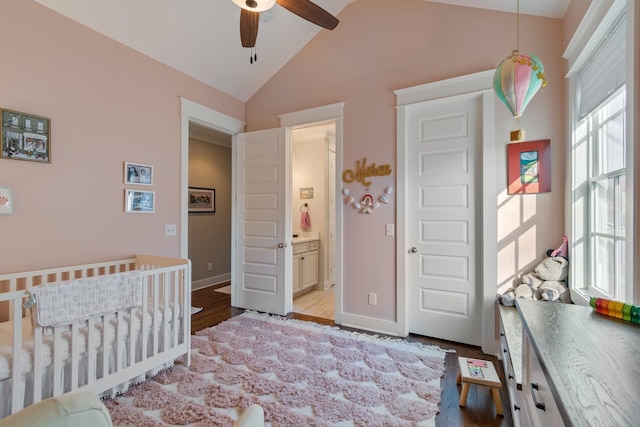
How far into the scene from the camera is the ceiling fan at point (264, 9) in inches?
70.4

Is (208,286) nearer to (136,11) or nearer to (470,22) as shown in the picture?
(136,11)

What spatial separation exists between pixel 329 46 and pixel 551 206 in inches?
107

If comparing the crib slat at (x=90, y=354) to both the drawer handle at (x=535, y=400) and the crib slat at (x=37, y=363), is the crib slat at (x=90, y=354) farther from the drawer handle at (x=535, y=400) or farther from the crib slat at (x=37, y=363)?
the drawer handle at (x=535, y=400)

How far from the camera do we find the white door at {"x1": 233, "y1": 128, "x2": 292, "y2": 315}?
11.4 feet

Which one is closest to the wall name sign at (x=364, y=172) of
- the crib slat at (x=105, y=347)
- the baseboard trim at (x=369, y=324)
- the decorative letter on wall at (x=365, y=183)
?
the decorative letter on wall at (x=365, y=183)

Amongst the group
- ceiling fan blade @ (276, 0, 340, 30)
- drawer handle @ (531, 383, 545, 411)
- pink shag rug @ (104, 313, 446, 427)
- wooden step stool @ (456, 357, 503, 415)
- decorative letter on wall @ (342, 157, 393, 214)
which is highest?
ceiling fan blade @ (276, 0, 340, 30)

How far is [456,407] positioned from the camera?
1807 millimetres

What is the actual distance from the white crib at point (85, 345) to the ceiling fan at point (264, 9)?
1.80 metres

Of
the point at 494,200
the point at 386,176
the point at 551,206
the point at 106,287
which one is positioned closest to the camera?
the point at 106,287

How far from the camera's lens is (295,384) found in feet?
6.68

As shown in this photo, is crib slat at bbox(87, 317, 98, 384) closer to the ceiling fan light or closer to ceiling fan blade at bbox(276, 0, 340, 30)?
the ceiling fan light

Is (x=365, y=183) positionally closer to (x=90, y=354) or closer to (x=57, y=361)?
(x=90, y=354)

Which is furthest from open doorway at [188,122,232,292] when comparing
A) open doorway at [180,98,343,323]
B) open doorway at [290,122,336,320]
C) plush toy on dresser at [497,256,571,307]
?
plush toy on dresser at [497,256,571,307]

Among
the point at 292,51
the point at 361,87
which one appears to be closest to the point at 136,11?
the point at 292,51
